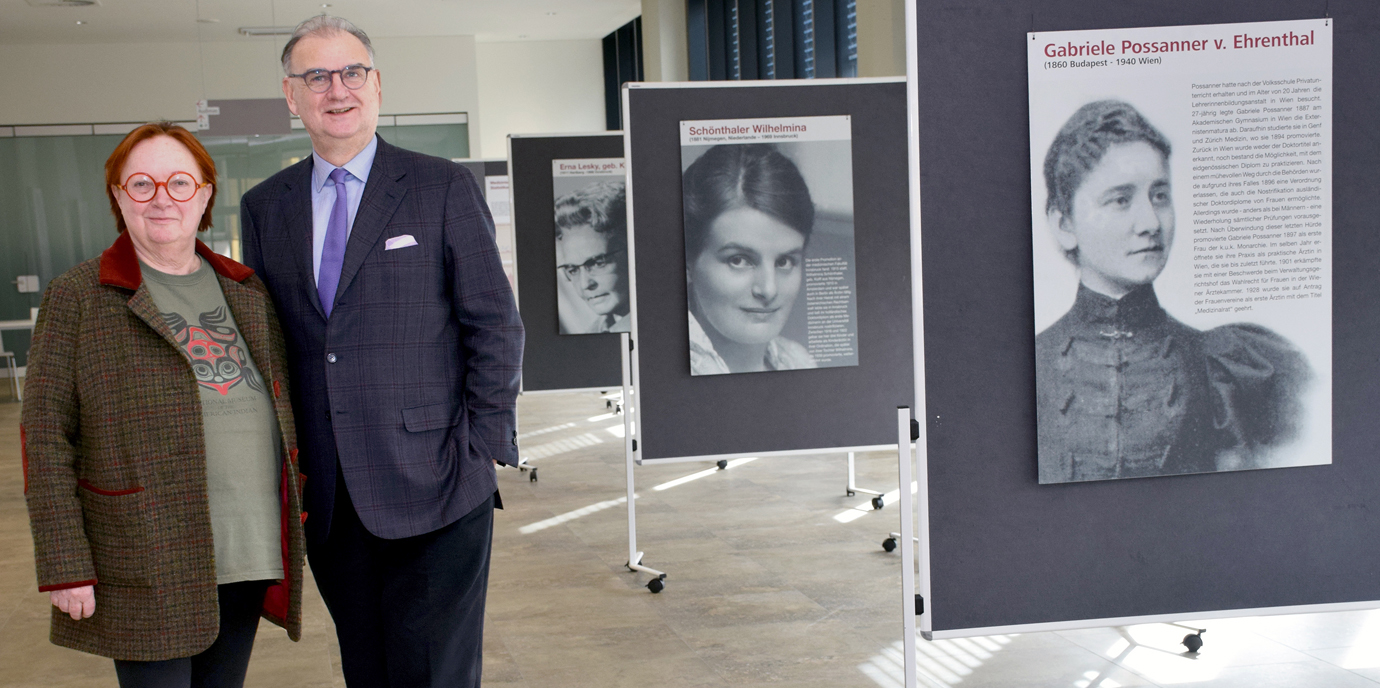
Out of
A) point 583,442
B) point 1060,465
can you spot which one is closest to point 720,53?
point 583,442

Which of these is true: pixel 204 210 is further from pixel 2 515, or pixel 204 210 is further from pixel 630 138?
pixel 2 515

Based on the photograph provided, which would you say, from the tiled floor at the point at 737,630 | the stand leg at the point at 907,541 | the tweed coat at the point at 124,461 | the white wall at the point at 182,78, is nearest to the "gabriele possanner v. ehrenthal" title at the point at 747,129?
the tiled floor at the point at 737,630

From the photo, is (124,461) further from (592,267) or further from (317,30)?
(592,267)

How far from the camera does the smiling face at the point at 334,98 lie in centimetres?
194

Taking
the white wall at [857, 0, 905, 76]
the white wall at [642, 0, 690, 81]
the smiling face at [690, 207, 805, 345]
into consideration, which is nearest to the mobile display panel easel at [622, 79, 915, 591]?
the smiling face at [690, 207, 805, 345]

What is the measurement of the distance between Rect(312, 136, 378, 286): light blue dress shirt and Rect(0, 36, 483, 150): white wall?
1292cm

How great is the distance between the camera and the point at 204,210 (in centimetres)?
200

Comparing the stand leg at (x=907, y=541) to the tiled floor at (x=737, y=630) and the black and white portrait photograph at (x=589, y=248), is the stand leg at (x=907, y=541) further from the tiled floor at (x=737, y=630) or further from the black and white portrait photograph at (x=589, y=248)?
the black and white portrait photograph at (x=589, y=248)

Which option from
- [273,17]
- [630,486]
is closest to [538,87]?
[273,17]

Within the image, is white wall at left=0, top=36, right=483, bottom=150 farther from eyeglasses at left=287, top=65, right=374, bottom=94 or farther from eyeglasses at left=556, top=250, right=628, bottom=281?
eyeglasses at left=287, top=65, right=374, bottom=94

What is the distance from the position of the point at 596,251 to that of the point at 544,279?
14.4 inches

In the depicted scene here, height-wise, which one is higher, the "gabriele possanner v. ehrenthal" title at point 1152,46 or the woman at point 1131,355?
the "gabriele possanner v. ehrenthal" title at point 1152,46

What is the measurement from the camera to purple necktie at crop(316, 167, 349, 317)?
2.00 m

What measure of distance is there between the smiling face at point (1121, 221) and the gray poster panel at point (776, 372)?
197 cm
